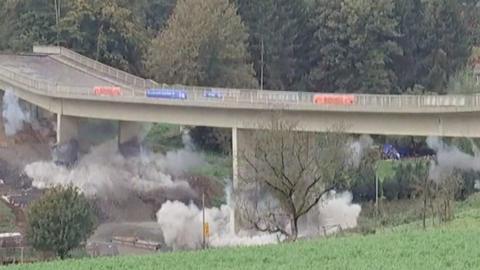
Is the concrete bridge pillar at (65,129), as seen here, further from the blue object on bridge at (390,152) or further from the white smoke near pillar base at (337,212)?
the white smoke near pillar base at (337,212)

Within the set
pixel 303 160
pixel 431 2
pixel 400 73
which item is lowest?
pixel 303 160

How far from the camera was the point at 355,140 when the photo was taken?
67.4 m

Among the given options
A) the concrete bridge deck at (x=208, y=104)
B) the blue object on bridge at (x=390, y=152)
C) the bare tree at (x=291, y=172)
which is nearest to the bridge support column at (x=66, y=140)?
the concrete bridge deck at (x=208, y=104)

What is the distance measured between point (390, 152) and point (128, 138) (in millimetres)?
18421

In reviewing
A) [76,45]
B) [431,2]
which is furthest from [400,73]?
[76,45]

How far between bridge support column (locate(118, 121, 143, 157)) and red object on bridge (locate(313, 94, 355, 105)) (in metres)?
18.2

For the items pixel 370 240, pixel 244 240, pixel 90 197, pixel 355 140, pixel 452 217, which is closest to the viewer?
pixel 370 240

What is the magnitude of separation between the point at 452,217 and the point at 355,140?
24.3 m

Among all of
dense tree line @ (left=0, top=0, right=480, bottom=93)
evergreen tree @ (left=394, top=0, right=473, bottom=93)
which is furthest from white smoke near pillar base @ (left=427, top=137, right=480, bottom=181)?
evergreen tree @ (left=394, top=0, right=473, bottom=93)

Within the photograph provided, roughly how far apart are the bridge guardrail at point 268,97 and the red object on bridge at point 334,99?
0.25 m

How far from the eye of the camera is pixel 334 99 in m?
59.6

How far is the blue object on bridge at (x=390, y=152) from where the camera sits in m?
73.9

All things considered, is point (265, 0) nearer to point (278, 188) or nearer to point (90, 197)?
point (90, 197)

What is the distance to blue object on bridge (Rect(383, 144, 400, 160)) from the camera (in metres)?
73.9
